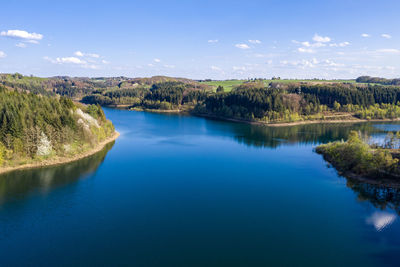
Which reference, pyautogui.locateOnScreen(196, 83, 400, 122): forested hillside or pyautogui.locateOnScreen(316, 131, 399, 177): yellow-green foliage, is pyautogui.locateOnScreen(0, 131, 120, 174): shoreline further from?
pyautogui.locateOnScreen(196, 83, 400, 122): forested hillside

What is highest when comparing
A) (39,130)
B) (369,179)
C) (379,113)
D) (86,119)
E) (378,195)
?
(379,113)

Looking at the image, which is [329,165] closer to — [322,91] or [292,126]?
[292,126]

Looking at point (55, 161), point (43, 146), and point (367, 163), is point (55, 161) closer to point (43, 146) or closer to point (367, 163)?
point (43, 146)

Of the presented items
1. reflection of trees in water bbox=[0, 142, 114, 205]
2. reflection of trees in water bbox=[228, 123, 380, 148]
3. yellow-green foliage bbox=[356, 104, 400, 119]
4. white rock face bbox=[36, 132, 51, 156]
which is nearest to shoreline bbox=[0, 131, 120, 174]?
reflection of trees in water bbox=[0, 142, 114, 205]

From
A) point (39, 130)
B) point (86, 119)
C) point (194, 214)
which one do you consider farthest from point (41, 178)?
point (194, 214)

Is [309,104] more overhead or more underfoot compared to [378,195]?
more overhead

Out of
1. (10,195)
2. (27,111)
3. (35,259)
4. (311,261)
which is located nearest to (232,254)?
(311,261)
